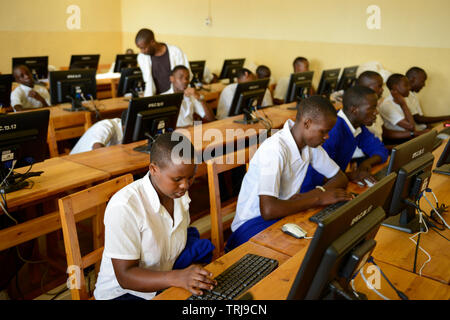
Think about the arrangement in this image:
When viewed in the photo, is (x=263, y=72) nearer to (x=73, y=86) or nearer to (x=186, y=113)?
(x=186, y=113)

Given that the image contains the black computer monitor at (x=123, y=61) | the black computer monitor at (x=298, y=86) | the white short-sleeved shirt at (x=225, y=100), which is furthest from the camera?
the black computer monitor at (x=123, y=61)

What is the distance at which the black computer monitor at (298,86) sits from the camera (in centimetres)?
424

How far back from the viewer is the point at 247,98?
11.5 ft

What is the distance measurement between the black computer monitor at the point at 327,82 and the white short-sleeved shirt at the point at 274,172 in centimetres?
274

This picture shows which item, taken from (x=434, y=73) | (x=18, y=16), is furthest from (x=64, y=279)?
(x=18, y=16)

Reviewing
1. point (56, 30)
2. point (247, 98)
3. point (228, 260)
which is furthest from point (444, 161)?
point (56, 30)

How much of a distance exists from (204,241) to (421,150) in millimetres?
939

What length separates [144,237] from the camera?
1.38 m

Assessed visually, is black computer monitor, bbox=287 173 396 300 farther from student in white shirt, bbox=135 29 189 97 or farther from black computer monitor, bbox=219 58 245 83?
black computer monitor, bbox=219 58 245 83

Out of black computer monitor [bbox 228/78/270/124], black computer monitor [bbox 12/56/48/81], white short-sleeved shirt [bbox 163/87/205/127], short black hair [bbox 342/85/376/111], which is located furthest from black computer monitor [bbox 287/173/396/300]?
black computer monitor [bbox 12/56/48/81]

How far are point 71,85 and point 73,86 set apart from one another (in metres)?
0.02

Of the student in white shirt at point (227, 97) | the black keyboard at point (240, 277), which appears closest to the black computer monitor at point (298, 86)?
the student in white shirt at point (227, 97)

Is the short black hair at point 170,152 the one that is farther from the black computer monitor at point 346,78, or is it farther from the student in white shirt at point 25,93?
the black computer monitor at point 346,78
